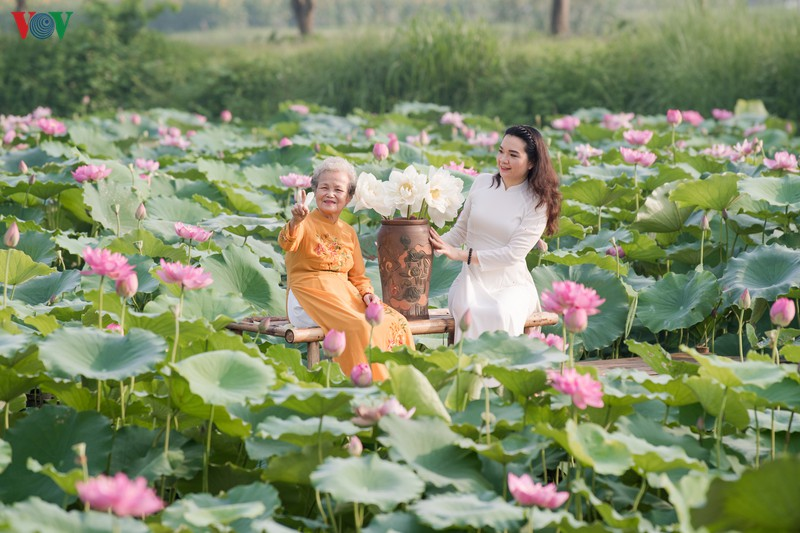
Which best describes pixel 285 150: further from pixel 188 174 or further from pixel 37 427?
pixel 37 427

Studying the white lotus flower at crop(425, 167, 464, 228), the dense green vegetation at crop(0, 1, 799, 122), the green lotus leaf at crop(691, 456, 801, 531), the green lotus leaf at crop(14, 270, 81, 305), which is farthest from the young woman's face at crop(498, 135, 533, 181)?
the dense green vegetation at crop(0, 1, 799, 122)

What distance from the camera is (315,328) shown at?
133 inches

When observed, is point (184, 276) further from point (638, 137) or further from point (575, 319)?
point (638, 137)

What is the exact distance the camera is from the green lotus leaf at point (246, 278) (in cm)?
373

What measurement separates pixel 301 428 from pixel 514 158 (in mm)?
1555

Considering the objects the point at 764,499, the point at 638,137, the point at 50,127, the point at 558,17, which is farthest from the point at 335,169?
the point at 558,17

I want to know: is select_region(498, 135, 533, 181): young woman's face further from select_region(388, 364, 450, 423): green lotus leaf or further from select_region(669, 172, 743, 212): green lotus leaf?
select_region(388, 364, 450, 423): green lotus leaf

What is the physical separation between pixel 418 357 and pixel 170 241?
218cm

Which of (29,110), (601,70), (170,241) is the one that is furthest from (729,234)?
(29,110)

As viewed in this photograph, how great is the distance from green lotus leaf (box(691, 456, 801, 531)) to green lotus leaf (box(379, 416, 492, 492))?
560 millimetres

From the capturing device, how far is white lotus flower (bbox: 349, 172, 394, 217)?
354 centimetres

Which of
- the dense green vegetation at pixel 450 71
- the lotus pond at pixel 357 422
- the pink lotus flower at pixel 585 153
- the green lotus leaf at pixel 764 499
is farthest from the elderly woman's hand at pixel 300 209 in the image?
the dense green vegetation at pixel 450 71

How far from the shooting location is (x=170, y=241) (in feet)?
14.9

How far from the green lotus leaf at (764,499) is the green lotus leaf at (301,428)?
75cm
